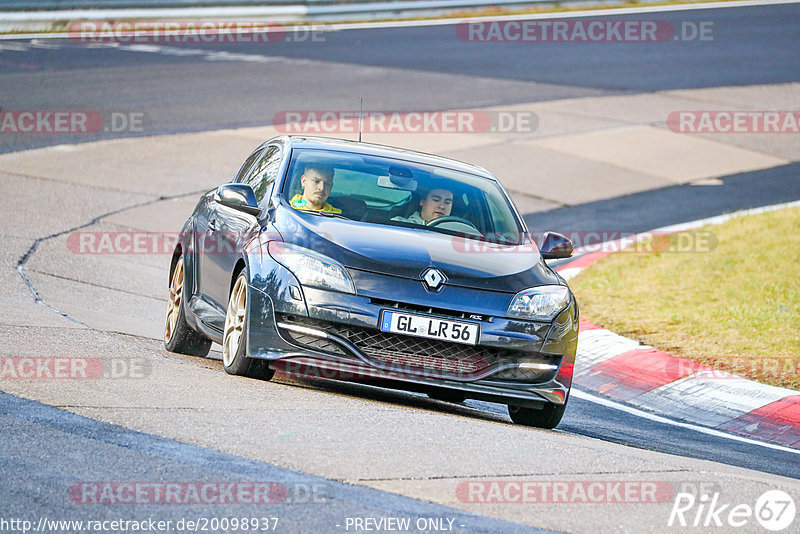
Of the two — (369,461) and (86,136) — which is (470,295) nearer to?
(369,461)

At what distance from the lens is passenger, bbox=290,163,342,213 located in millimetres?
8227

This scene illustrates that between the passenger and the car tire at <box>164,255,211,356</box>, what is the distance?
1.40 m

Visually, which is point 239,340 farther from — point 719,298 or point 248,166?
point 719,298

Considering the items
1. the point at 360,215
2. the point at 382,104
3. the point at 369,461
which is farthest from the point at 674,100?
the point at 369,461

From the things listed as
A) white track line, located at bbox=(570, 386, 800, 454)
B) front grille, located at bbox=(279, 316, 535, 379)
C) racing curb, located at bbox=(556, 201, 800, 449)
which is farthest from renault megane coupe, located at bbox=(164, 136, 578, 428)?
racing curb, located at bbox=(556, 201, 800, 449)

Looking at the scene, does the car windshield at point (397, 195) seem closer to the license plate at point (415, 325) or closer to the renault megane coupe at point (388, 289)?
the renault megane coupe at point (388, 289)

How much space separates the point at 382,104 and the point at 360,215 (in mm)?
14629

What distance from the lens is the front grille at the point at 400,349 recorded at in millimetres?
7312

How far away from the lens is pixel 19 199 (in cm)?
1508

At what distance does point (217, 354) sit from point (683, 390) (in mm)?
3537

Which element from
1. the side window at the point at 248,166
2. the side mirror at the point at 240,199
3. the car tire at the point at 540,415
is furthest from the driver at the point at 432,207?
the side window at the point at 248,166

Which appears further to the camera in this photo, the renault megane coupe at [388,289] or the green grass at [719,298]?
the green grass at [719,298]

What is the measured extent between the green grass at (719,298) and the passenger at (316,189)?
378 cm

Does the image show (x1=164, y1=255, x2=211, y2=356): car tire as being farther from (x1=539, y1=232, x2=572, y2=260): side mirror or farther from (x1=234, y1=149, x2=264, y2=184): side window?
(x1=539, y1=232, x2=572, y2=260): side mirror
